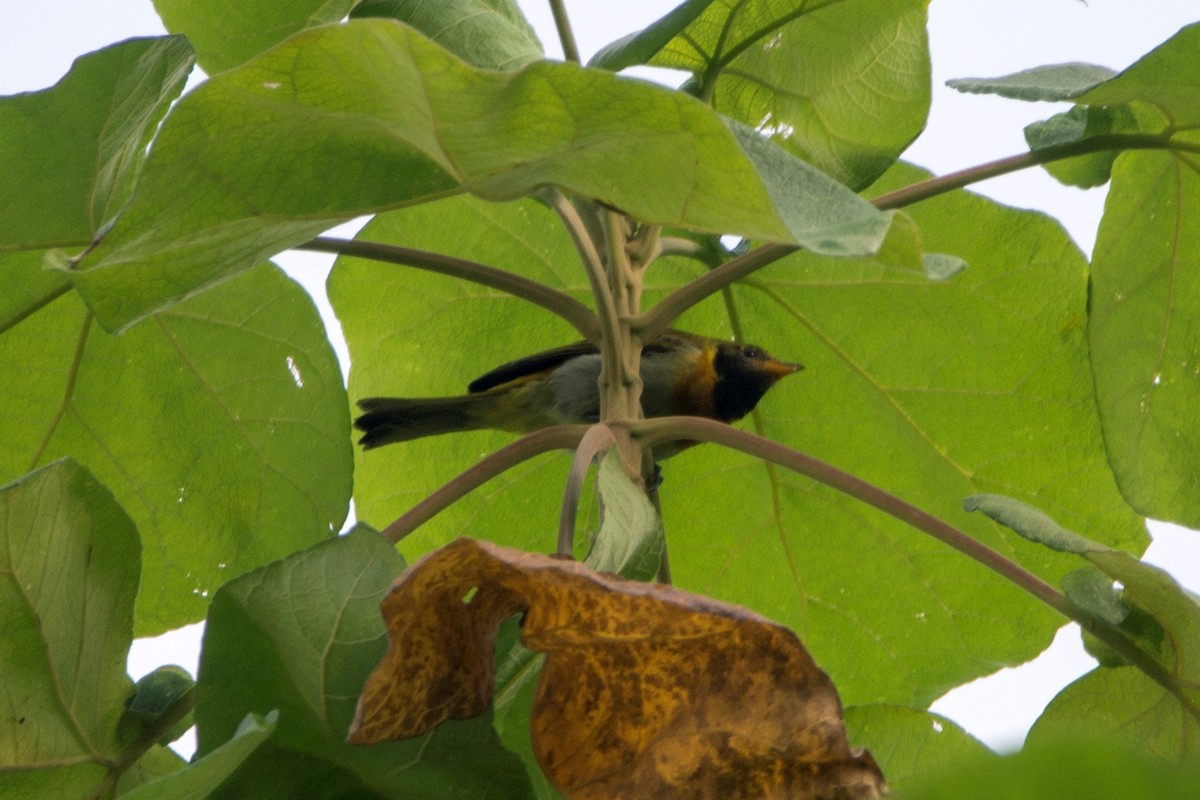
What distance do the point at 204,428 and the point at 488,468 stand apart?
1.58 ft

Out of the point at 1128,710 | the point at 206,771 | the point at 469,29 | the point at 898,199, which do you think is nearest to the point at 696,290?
the point at 898,199

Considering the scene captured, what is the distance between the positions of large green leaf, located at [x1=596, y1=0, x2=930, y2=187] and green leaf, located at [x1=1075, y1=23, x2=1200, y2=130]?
0.82ft

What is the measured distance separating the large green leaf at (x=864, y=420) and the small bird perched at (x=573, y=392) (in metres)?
0.05

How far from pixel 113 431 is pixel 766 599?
860mm

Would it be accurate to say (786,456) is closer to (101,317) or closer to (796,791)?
(796,791)

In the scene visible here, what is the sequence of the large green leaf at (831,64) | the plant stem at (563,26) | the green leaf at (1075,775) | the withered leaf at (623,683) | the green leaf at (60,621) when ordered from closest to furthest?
the green leaf at (1075,775)
the withered leaf at (623,683)
the green leaf at (60,621)
the plant stem at (563,26)
the large green leaf at (831,64)

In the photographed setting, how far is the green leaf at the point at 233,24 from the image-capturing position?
1371 millimetres

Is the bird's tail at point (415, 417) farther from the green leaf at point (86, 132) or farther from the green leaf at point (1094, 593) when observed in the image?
the green leaf at point (1094, 593)

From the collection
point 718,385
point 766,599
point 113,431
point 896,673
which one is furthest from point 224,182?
point 718,385

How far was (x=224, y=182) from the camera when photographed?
0.96 meters

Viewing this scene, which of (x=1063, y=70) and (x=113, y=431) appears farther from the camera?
(x=113, y=431)

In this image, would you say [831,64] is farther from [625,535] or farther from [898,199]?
[625,535]

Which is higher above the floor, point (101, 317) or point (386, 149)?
point (386, 149)

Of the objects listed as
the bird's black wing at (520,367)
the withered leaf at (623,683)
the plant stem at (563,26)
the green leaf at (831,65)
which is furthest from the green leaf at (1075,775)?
the bird's black wing at (520,367)
